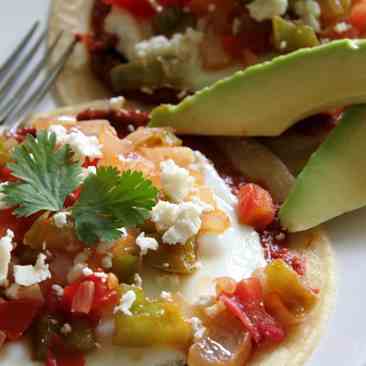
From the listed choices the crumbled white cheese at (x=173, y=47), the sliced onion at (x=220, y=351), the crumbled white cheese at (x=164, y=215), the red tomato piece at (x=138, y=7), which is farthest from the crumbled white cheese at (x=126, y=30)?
the sliced onion at (x=220, y=351)

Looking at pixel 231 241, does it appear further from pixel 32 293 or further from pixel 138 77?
pixel 138 77

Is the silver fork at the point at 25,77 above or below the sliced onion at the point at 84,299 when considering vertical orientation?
above

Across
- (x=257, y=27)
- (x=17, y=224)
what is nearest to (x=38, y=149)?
(x=17, y=224)

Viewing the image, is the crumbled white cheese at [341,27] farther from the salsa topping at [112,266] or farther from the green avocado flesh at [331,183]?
the salsa topping at [112,266]

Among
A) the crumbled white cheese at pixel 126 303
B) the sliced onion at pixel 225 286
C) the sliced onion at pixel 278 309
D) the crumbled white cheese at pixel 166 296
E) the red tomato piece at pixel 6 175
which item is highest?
the red tomato piece at pixel 6 175

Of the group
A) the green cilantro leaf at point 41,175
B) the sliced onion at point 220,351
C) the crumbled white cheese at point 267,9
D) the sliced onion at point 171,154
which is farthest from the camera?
the crumbled white cheese at point 267,9

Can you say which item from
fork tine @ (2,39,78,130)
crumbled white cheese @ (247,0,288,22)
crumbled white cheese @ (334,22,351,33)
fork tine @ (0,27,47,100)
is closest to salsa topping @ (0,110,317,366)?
fork tine @ (2,39,78,130)

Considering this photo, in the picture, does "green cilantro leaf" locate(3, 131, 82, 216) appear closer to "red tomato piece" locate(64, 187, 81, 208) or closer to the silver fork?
"red tomato piece" locate(64, 187, 81, 208)
